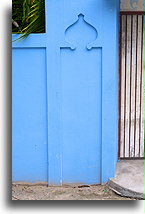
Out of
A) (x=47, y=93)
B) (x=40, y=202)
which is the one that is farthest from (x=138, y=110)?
(x=40, y=202)

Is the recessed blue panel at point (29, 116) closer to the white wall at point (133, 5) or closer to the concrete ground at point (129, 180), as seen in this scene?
the concrete ground at point (129, 180)

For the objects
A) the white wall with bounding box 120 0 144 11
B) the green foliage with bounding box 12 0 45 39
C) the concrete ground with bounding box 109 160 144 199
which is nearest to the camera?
the concrete ground with bounding box 109 160 144 199

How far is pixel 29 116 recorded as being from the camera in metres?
5.22

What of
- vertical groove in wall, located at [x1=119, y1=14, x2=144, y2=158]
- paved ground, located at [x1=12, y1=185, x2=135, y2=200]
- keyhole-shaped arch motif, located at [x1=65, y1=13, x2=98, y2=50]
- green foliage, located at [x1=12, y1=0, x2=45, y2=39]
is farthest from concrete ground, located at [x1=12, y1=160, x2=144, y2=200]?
green foliage, located at [x1=12, y1=0, x2=45, y2=39]

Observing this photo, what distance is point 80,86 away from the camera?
16.8 feet

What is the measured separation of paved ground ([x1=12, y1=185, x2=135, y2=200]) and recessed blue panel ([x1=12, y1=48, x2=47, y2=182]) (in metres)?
0.15

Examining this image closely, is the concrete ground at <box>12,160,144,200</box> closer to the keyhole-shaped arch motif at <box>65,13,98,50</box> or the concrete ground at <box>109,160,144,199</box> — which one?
the concrete ground at <box>109,160,144,199</box>

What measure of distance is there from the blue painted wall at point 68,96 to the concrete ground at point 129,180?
7.1 inches

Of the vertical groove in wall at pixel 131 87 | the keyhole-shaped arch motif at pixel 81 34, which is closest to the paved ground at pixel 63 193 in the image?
the vertical groove in wall at pixel 131 87

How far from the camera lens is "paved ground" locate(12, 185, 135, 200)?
16.4ft

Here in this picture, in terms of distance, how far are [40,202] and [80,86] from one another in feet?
5.03

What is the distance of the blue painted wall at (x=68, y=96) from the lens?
4996 millimetres

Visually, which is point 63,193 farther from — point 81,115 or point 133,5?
point 133,5

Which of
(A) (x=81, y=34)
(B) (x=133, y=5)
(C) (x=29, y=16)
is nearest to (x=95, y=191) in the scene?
(A) (x=81, y=34)
